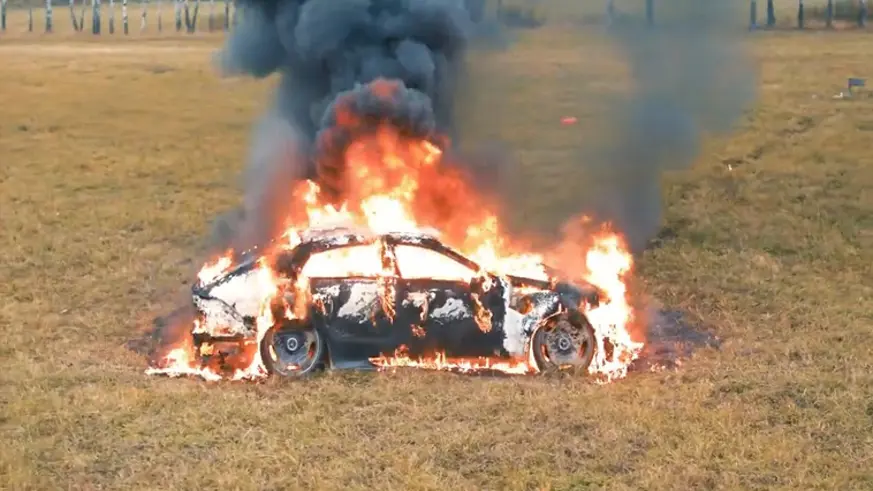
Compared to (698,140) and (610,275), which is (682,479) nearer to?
(610,275)

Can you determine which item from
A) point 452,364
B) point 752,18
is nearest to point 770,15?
point 752,18

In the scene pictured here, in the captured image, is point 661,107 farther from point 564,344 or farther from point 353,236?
point 353,236

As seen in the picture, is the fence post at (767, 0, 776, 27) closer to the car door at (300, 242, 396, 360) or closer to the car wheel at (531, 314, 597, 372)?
the car wheel at (531, 314, 597, 372)

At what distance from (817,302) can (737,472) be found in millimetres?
6497

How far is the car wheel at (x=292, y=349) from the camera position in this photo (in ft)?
31.9

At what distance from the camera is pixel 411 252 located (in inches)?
391

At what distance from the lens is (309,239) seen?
1035 centimetres

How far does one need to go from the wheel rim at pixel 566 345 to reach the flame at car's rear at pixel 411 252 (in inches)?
4.6

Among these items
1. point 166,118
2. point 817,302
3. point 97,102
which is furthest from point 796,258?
point 97,102

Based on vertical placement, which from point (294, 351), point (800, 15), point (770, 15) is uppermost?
point (800, 15)

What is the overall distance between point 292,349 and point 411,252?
156 cm

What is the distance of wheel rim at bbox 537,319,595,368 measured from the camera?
9.86m

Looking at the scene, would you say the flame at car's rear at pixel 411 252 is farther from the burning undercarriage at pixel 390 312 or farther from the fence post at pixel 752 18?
the fence post at pixel 752 18

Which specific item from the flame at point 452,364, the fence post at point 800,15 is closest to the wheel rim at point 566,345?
the flame at point 452,364
